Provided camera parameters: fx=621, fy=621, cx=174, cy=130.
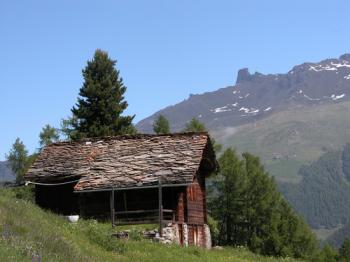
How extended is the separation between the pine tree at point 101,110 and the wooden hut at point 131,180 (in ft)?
57.9

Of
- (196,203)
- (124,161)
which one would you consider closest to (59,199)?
(124,161)

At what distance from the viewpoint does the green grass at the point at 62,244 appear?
1155cm

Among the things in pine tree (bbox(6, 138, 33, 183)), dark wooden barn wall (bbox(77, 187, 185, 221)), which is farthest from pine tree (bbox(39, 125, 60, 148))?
dark wooden barn wall (bbox(77, 187, 185, 221))

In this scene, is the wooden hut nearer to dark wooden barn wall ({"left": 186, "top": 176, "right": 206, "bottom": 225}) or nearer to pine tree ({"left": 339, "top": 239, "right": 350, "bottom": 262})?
dark wooden barn wall ({"left": 186, "top": 176, "right": 206, "bottom": 225})

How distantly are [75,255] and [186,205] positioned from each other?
21930 millimetres

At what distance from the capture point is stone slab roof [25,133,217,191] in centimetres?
3288

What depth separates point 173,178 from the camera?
3238cm

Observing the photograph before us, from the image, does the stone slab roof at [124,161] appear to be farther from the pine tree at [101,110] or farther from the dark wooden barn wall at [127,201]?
the pine tree at [101,110]

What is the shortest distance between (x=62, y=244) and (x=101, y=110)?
43974 mm

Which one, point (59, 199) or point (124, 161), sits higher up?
point (124, 161)

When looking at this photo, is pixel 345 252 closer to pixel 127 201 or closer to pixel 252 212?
pixel 252 212

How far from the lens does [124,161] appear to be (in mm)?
34875

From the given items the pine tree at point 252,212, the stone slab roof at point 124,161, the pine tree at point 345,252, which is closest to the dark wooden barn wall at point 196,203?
the stone slab roof at point 124,161

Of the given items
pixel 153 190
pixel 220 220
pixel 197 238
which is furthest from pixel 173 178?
pixel 220 220
